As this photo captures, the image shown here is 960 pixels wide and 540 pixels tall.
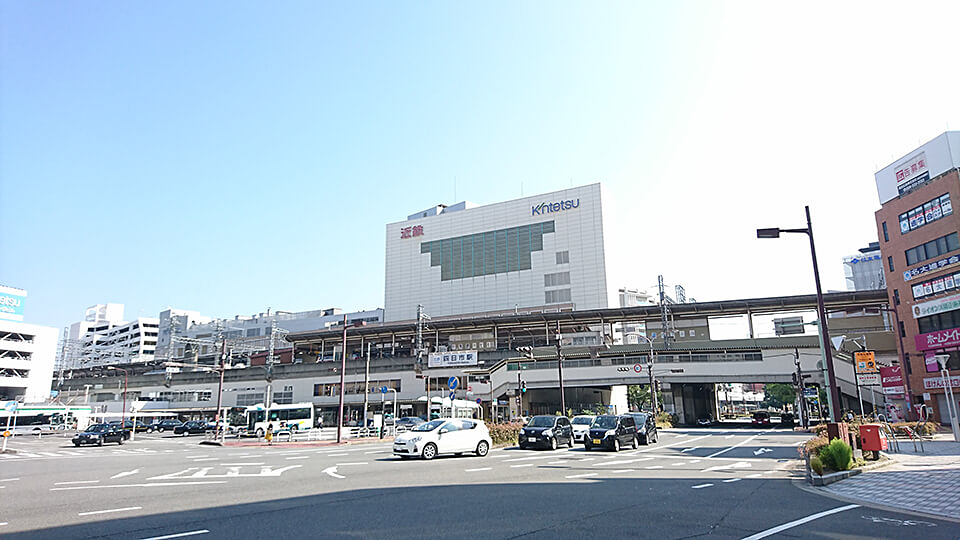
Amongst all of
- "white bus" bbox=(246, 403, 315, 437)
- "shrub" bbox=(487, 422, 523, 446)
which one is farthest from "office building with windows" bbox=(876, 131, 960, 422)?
"white bus" bbox=(246, 403, 315, 437)

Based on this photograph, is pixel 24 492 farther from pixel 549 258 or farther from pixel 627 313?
pixel 549 258

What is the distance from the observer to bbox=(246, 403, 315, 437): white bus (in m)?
54.5

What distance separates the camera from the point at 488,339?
89.7 metres

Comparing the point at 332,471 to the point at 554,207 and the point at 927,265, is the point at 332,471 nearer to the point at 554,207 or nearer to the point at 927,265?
the point at 927,265

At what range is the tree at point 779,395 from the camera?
92.3 m

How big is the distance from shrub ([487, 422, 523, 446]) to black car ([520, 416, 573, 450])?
2.90m

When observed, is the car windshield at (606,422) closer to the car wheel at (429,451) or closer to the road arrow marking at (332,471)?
the car wheel at (429,451)

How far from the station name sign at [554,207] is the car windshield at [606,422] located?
77.1 metres

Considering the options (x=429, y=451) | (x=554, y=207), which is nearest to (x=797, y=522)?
(x=429, y=451)

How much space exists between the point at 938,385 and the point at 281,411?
57806 millimetres

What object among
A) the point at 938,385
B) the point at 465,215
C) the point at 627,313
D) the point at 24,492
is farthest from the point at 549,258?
the point at 24,492

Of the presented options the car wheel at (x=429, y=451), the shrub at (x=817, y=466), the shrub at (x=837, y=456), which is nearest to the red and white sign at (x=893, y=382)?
the shrub at (x=837, y=456)

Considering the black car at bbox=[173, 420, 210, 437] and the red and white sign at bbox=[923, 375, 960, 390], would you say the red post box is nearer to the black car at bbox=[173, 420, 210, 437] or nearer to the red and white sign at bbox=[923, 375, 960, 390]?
the red and white sign at bbox=[923, 375, 960, 390]

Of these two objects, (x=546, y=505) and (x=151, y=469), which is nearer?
(x=546, y=505)
